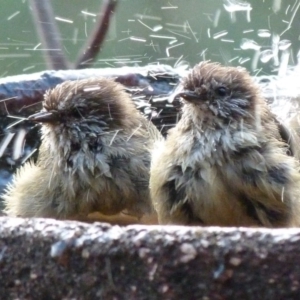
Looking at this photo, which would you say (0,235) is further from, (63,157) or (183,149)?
(63,157)

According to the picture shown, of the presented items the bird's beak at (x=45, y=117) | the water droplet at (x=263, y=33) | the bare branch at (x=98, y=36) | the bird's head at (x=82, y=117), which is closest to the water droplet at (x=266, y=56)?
the bare branch at (x=98, y=36)

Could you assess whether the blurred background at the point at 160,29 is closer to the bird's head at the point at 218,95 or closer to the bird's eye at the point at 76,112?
the bird's eye at the point at 76,112

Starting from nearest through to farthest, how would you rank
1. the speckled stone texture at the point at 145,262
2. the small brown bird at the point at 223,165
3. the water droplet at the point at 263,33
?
the speckled stone texture at the point at 145,262 < the small brown bird at the point at 223,165 < the water droplet at the point at 263,33

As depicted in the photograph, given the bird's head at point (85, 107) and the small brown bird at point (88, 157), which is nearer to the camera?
the small brown bird at point (88, 157)

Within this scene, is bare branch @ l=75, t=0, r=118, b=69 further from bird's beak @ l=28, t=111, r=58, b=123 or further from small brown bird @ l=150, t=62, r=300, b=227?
small brown bird @ l=150, t=62, r=300, b=227

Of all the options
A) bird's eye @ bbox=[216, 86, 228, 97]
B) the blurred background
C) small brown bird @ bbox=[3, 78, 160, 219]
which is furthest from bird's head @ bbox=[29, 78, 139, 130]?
the blurred background

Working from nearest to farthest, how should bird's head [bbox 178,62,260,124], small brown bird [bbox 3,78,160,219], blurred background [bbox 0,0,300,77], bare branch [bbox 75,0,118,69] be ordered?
bird's head [bbox 178,62,260,124] → small brown bird [bbox 3,78,160,219] → bare branch [bbox 75,0,118,69] → blurred background [bbox 0,0,300,77]
